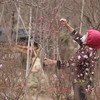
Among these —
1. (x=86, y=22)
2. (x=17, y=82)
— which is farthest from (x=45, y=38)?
A: (x=86, y=22)

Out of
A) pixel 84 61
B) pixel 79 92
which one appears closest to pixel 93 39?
pixel 84 61

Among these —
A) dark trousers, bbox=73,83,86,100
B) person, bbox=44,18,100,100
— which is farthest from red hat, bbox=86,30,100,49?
dark trousers, bbox=73,83,86,100

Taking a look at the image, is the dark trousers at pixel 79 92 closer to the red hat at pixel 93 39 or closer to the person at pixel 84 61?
the person at pixel 84 61

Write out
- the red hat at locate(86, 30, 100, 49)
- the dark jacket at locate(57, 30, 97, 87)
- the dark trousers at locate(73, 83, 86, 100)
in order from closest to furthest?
the red hat at locate(86, 30, 100, 49) → the dark jacket at locate(57, 30, 97, 87) → the dark trousers at locate(73, 83, 86, 100)

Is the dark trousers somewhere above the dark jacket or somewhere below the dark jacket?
below

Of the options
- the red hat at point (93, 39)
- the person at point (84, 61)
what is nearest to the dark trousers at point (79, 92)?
the person at point (84, 61)

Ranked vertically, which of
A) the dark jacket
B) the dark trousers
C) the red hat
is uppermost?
the red hat

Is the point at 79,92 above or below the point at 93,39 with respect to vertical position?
below

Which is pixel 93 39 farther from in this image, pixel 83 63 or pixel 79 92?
pixel 79 92

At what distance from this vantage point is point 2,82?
4.63 m

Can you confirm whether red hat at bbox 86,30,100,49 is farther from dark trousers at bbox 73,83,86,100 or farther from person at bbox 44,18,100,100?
dark trousers at bbox 73,83,86,100

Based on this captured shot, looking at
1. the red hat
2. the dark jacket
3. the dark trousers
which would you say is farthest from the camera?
the dark trousers

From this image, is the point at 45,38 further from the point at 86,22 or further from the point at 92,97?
the point at 86,22

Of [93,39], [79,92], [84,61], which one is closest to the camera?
[93,39]
